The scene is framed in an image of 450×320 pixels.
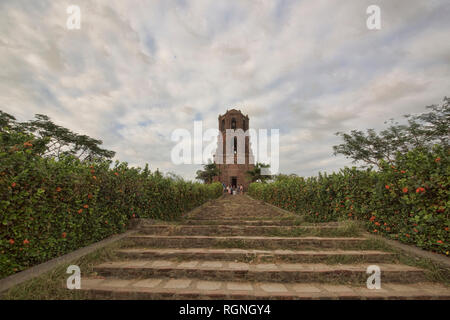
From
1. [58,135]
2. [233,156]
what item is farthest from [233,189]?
[58,135]

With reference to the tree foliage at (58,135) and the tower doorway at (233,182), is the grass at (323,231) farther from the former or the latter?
the tower doorway at (233,182)

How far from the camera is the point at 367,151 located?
20.3 meters

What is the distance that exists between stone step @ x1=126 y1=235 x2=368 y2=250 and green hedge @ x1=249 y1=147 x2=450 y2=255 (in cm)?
74

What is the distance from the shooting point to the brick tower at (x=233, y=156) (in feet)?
120

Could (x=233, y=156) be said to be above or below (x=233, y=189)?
above

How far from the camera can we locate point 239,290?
2.63 metres

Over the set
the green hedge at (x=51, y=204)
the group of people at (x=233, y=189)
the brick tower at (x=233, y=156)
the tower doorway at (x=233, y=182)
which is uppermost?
the brick tower at (x=233, y=156)

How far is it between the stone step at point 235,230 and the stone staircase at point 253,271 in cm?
33

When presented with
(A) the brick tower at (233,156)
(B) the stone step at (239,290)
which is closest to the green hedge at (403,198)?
(B) the stone step at (239,290)

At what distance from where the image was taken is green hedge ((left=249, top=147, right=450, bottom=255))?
3.11 meters

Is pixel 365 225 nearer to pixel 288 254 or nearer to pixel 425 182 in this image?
pixel 425 182

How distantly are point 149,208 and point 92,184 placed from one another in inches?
80.8

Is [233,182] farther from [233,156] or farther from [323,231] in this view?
[323,231]

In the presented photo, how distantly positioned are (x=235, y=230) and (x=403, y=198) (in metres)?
3.41
